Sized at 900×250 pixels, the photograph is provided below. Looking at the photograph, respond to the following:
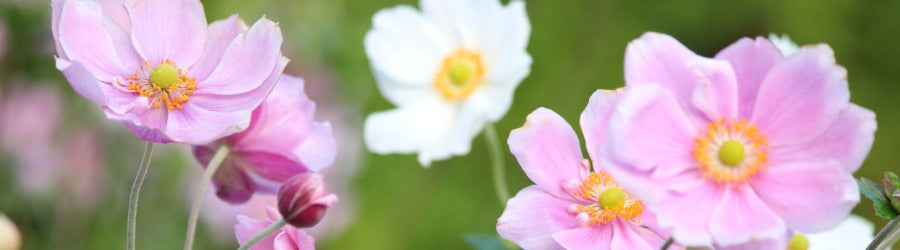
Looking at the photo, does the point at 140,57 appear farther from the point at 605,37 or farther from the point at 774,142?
the point at 605,37

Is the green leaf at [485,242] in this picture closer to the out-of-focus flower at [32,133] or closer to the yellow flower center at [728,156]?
the yellow flower center at [728,156]

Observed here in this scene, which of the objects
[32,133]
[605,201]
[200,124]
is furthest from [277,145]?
[32,133]

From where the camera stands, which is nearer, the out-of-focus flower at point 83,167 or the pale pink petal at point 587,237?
the pale pink petal at point 587,237

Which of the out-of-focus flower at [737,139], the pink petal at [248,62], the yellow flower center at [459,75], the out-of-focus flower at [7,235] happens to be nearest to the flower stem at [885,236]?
the out-of-focus flower at [737,139]

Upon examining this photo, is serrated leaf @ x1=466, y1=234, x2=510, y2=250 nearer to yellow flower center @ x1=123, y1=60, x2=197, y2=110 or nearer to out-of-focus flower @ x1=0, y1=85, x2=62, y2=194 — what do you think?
yellow flower center @ x1=123, y1=60, x2=197, y2=110

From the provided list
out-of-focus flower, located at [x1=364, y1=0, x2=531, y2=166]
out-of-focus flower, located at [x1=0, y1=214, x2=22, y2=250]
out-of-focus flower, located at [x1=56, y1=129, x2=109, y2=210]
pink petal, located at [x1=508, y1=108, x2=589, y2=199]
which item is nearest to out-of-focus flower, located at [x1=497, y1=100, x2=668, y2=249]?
pink petal, located at [x1=508, y1=108, x2=589, y2=199]

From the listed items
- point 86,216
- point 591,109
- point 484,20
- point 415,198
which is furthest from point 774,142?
point 415,198
